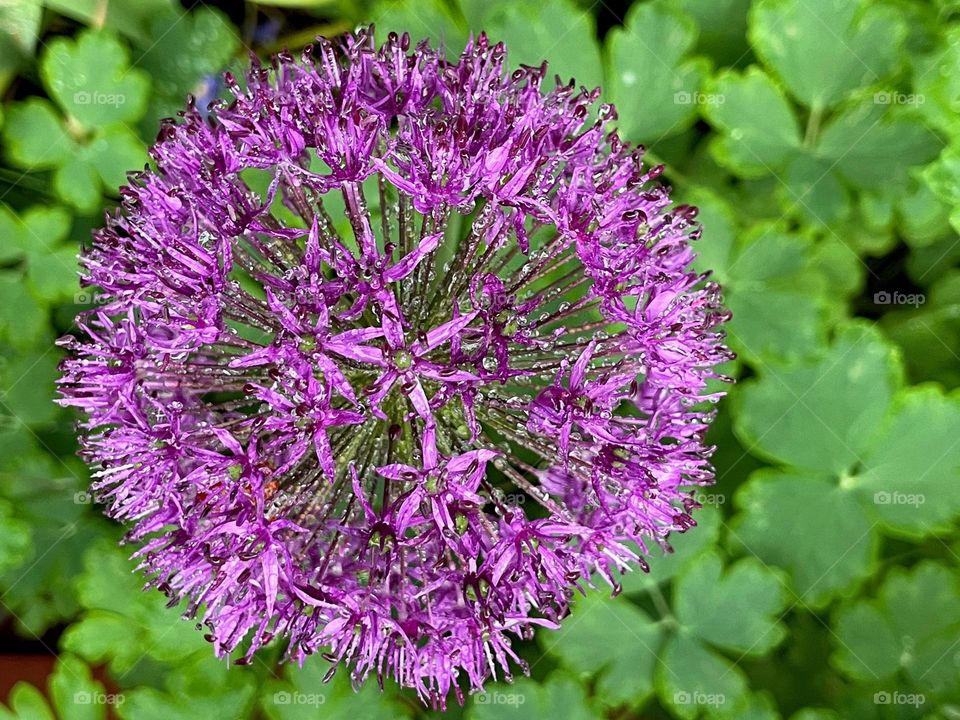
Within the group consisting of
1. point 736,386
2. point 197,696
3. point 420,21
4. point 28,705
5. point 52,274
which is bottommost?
point 28,705

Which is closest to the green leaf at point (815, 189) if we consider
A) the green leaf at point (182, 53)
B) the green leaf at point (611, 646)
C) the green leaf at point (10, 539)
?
the green leaf at point (611, 646)

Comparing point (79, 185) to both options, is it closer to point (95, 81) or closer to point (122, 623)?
point (95, 81)

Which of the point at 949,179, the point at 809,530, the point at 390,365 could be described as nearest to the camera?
the point at 390,365

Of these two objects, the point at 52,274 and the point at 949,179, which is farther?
the point at 52,274

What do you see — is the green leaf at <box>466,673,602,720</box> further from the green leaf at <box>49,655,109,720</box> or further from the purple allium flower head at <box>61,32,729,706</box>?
the green leaf at <box>49,655,109,720</box>

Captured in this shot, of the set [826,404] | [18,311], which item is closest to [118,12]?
[18,311]

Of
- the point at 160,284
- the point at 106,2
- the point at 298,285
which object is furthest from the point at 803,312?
the point at 106,2

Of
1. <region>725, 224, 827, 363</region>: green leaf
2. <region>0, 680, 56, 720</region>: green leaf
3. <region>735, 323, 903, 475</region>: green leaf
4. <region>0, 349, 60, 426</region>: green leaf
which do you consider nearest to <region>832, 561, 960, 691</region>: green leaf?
<region>735, 323, 903, 475</region>: green leaf
